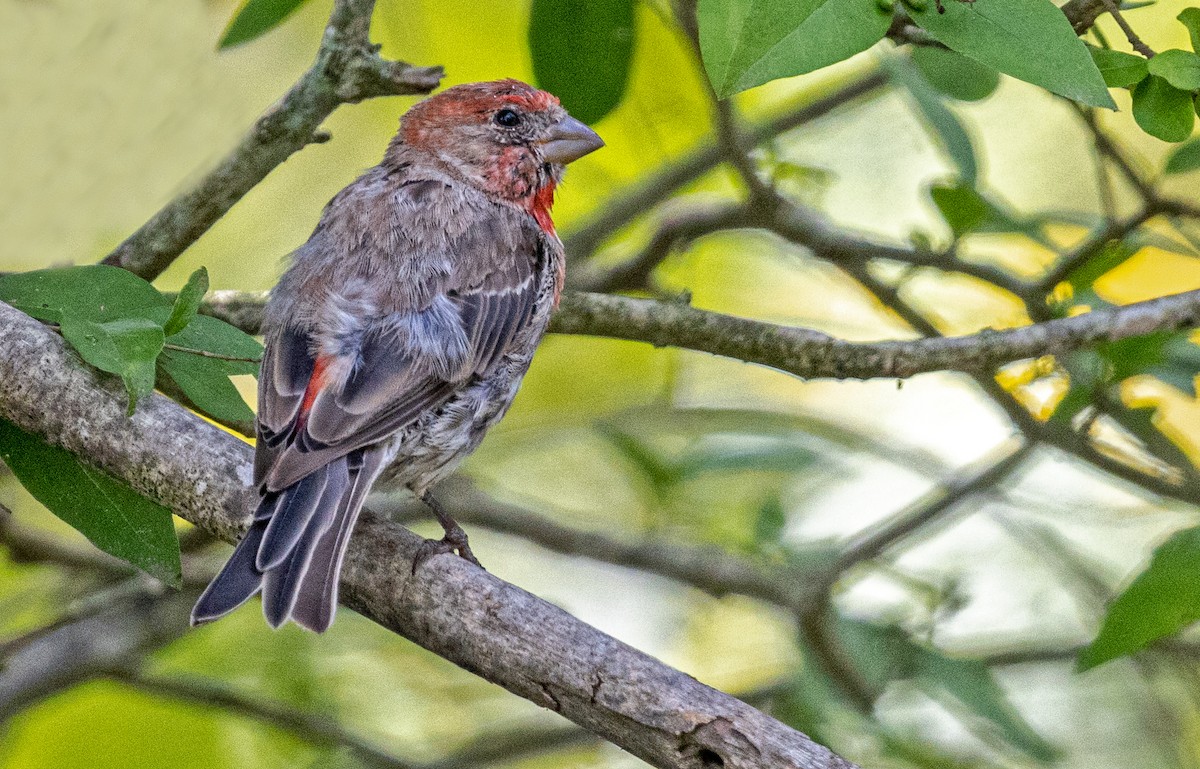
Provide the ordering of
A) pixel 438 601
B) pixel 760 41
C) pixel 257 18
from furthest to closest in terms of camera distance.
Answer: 1. pixel 257 18
2. pixel 438 601
3. pixel 760 41

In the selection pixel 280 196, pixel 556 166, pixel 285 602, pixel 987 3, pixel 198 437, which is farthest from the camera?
pixel 280 196

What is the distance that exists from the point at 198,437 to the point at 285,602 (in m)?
0.48

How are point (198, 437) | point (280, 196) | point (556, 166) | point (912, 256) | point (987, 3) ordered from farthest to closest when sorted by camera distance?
point (280, 196)
point (556, 166)
point (912, 256)
point (198, 437)
point (987, 3)

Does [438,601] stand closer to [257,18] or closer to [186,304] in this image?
[186,304]

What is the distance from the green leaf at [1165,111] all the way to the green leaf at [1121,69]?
44mm

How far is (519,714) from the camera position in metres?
4.94

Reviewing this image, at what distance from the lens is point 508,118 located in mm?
4383

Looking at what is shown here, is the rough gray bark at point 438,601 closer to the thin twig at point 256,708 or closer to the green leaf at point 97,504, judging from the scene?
the green leaf at point 97,504

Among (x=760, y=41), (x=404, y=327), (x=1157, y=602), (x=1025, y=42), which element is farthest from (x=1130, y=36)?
→ (x=404, y=327)

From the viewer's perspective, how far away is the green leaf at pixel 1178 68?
2414mm

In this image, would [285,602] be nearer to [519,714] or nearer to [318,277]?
[318,277]

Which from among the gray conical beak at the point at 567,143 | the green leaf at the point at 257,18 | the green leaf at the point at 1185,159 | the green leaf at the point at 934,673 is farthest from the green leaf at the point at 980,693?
the green leaf at the point at 257,18

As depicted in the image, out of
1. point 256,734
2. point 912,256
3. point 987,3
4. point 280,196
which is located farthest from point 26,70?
point 987,3

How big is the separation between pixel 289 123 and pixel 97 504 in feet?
3.60
